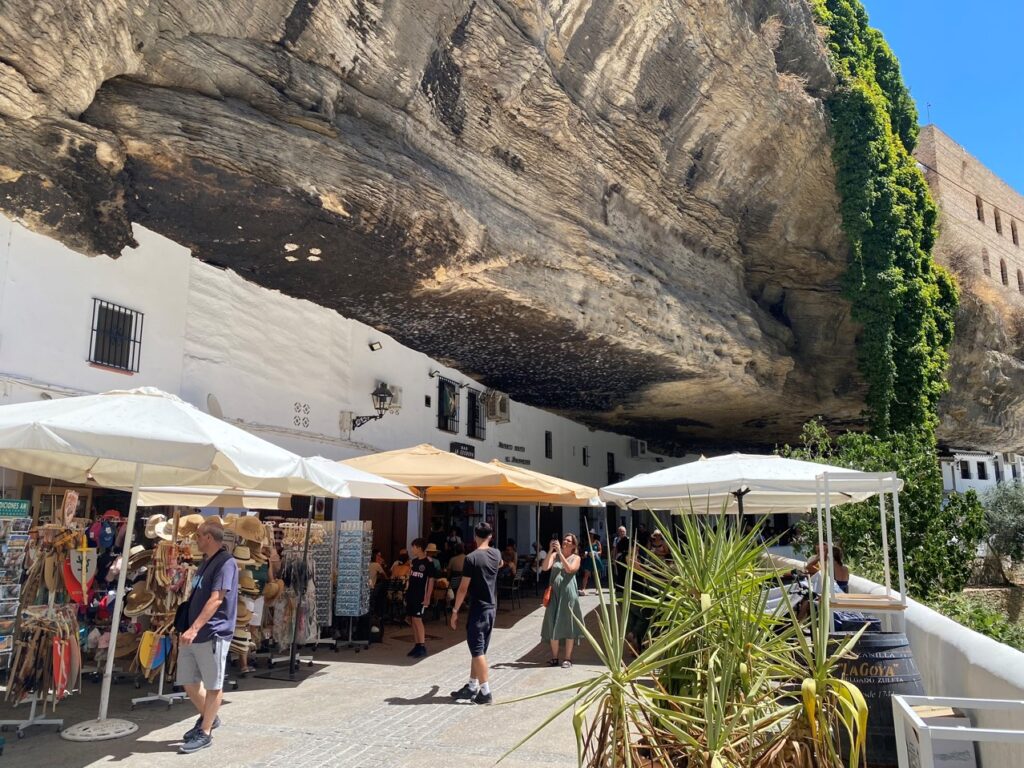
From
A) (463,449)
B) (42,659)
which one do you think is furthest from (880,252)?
(42,659)

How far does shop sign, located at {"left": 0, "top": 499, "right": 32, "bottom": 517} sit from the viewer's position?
219 inches

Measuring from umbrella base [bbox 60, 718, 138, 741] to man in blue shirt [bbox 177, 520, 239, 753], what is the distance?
587 millimetres

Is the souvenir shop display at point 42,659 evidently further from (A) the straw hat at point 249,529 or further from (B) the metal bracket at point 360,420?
(B) the metal bracket at point 360,420

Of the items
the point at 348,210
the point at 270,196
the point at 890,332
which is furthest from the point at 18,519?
the point at 890,332

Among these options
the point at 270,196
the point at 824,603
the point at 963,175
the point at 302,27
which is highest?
the point at 963,175

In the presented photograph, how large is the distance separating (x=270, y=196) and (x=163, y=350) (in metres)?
2.19

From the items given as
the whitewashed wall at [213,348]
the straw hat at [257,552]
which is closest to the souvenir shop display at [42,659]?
the straw hat at [257,552]

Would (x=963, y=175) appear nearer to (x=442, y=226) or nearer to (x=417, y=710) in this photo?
(x=442, y=226)

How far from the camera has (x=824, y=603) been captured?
3.25 meters

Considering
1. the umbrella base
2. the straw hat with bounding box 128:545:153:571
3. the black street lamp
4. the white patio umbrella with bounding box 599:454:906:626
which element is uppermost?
the black street lamp

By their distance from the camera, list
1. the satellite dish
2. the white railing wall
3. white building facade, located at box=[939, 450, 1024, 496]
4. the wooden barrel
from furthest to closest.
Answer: white building facade, located at box=[939, 450, 1024, 496] < the satellite dish < the wooden barrel < the white railing wall

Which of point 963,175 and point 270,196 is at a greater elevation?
point 963,175

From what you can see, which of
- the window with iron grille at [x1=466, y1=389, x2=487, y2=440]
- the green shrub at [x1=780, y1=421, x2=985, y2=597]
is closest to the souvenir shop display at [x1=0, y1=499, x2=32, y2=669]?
the green shrub at [x1=780, y1=421, x2=985, y2=597]

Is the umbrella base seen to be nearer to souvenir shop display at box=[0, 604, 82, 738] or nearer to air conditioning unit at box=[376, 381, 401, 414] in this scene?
souvenir shop display at box=[0, 604, 82, 738]
